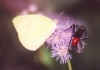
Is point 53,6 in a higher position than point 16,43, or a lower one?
higher

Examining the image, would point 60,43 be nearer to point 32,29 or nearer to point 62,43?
point 62,43

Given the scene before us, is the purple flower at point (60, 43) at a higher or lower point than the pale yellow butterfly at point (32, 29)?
lower

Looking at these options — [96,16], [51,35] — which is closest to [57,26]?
[51,35]

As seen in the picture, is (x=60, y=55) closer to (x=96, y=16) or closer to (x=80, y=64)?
(x=80, y=64)

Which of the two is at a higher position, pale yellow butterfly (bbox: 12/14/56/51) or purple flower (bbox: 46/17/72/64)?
pale yellow butterfly (bbox: 12/14/56/51)
